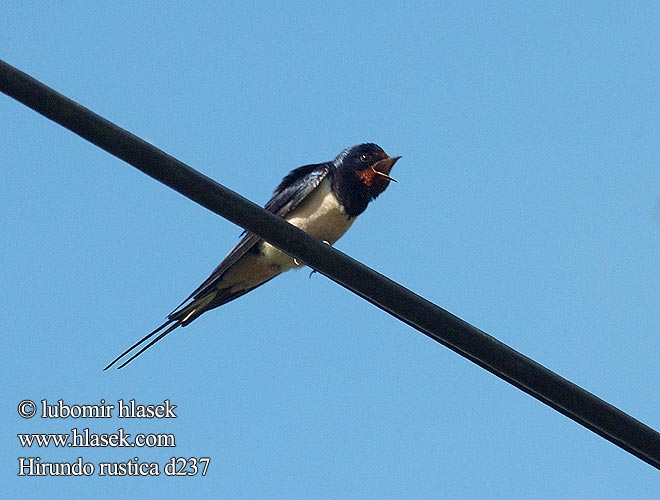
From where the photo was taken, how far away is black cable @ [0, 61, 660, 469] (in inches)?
94.4

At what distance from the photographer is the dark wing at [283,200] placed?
5730 millimetres

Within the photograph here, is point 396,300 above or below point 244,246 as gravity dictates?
below

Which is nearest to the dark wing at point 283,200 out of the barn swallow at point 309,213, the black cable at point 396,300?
the barn swallow at point 309,213

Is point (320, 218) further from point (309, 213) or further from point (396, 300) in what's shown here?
point (396, 300)

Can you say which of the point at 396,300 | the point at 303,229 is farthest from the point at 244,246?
the point at 396,300

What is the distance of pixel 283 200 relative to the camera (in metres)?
5.97

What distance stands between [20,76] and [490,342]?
1.11m

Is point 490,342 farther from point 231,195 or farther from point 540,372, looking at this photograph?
point 231,195

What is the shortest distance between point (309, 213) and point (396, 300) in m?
3.32

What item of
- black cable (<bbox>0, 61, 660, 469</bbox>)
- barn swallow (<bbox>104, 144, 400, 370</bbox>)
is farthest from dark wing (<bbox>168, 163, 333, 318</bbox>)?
black cable (<bbox>0, 61, 660, 469</bbox>)

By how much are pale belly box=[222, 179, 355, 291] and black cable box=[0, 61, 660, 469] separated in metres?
3.11

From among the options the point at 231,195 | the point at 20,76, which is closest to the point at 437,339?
the point at 231,195

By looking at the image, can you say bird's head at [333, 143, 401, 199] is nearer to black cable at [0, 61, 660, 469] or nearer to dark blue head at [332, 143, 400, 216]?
dark blue head at [332, 143, 400, 216]

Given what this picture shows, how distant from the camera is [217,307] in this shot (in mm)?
5938
